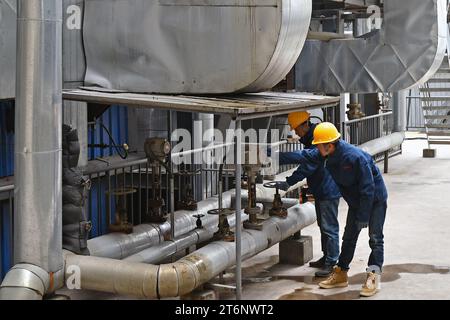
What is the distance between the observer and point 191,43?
6.83 meters

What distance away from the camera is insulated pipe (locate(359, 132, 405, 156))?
583 inches

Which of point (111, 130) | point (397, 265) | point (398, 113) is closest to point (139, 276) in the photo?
point (111, 130)

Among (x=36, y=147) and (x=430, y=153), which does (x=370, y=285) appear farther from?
(x=430, y=153)

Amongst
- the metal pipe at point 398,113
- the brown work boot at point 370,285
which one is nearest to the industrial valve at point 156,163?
the brown work boot at point 370,285

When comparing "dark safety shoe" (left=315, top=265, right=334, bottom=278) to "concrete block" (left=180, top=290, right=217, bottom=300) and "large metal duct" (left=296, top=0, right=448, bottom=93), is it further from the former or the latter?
"large metal duct" (left=296, top=0, right=448, bottom=93)

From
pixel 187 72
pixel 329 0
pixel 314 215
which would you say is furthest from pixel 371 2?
pixel 187 72

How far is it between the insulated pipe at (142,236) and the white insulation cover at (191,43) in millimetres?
1527

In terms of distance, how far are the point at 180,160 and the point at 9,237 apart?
2.71 metres

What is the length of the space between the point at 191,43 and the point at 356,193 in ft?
8.16

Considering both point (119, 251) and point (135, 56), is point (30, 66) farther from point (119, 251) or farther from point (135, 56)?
Result: point (119, 251)

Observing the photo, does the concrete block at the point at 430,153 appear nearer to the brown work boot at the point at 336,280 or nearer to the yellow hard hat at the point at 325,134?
the brown work boot at the point at 336,280

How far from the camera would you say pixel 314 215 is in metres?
9.25

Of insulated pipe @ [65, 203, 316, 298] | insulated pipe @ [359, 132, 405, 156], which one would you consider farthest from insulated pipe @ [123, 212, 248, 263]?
insulated pipe @ [359, 132, 405, 156]
